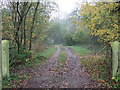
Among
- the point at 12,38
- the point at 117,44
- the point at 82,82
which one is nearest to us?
the point at 117,44

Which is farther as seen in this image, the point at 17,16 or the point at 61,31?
the point at 61,31

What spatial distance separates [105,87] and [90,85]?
1.66 ft

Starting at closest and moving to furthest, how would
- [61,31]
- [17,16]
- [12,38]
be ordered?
1. [12,38]
2. [17,16]
3. [61,31]

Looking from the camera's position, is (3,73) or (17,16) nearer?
(3,73)

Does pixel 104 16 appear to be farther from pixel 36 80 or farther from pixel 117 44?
pixel 36 80

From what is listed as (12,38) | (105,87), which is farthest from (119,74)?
(12,38)

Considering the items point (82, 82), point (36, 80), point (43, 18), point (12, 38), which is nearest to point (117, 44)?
point (82, 82)

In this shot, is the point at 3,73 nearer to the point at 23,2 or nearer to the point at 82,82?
the point at 82,82

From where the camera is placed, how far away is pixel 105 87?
432 centimetres

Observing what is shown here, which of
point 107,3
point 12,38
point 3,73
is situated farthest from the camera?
point 12,38

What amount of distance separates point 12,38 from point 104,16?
15.3 ft

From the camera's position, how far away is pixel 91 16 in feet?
20.8

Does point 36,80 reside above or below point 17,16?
below

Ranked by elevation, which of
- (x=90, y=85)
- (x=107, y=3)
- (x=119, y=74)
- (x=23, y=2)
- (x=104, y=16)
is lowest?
(x=90, y=85)
